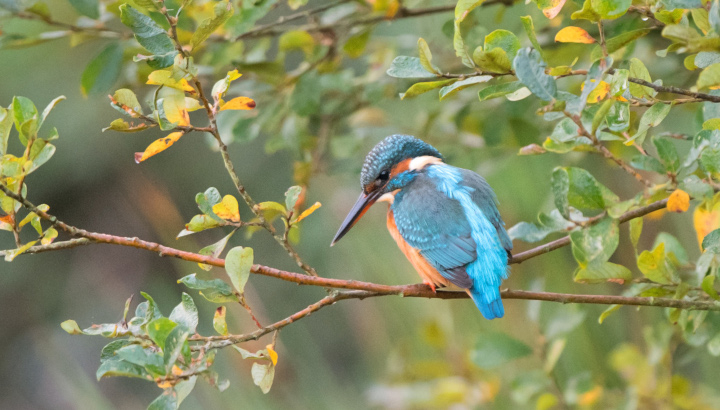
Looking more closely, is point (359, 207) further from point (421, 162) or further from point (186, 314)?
point (186, 314)

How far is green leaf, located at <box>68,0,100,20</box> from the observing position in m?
1.82

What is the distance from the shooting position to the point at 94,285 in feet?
12.9

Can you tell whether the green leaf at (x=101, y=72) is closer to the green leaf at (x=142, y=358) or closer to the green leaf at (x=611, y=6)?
the green leaf at (x=142, y=358)

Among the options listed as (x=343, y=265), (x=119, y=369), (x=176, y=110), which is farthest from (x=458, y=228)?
(x=343, y=265)

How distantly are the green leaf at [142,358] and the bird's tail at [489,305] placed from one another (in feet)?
2.42

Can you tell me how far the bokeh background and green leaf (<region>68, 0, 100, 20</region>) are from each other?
23cm

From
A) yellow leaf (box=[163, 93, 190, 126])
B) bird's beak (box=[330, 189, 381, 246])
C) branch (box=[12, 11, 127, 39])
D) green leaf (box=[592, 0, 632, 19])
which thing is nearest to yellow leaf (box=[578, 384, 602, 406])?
bird's beak (box=[330, 189, 381, 246])

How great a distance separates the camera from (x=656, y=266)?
47.5 inches

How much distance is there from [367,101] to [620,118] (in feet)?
3.53

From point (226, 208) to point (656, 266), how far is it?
77 centimetres

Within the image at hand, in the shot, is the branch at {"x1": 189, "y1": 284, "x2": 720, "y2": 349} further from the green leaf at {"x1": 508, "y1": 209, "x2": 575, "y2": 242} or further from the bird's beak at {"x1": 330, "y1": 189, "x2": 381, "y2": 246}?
the bird's beak at {"x1": 330, "y1": 189, "x2": 381, "y2": 246}

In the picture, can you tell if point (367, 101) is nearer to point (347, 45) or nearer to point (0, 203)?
point (347, 45)

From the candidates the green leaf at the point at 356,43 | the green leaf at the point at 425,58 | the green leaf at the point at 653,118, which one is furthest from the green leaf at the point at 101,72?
the green leaf at the point at 653,118

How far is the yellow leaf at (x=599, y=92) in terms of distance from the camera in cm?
103
